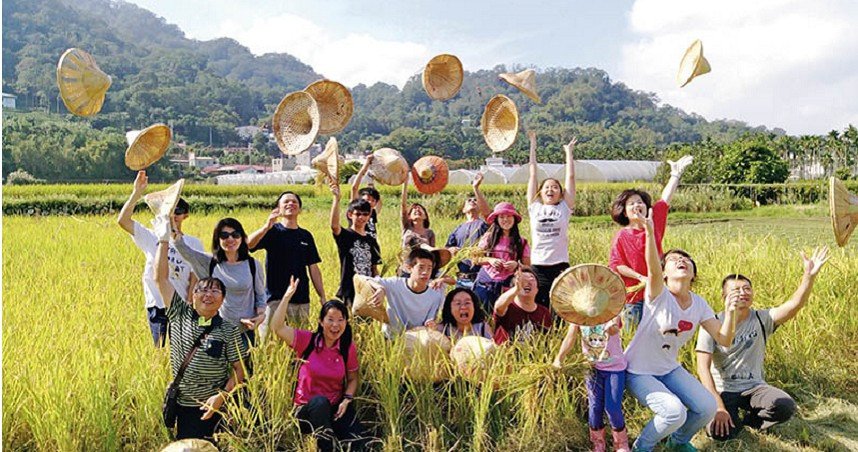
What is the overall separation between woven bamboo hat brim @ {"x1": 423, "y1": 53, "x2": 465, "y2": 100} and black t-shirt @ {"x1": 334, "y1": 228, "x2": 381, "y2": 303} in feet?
5.90

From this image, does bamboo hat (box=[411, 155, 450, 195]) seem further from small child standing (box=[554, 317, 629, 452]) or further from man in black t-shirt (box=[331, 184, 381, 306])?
small child standing (box=[554, 317, 629, 452])

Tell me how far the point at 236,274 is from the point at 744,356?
2915mm

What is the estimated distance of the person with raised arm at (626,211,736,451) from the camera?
3.36m

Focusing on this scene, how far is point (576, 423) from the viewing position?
3.56 meters

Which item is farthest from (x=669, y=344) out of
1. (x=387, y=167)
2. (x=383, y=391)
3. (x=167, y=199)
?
(x=167, y=199)

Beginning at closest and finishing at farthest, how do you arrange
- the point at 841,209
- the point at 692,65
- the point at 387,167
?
1. the point at 841,209
2. the point at 692,65
3. the point at 387,167

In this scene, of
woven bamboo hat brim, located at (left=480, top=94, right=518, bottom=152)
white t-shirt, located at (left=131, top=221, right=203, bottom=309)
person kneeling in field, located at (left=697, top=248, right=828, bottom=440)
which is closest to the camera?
person kneeling in field, located at (left=697, top=248, right=828, bottom=440)

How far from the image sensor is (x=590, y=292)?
3.28 metres

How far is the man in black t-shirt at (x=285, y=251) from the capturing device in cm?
407

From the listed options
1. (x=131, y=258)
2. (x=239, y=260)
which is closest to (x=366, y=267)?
(x=239, y=260)

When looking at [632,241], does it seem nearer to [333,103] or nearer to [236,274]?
[236,274]

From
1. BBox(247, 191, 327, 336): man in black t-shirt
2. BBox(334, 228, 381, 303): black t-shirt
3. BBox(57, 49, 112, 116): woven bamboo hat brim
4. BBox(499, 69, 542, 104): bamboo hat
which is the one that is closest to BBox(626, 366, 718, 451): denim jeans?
BBox(334, 228, 381, 303): black t-shirt

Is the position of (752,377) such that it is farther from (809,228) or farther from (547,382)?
(809,228)

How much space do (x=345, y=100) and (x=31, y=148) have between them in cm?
3895
